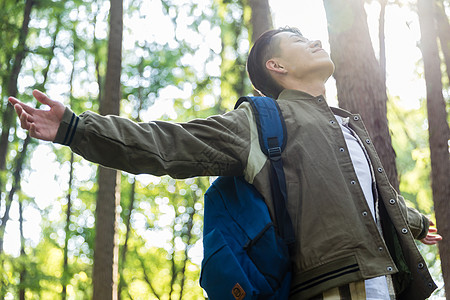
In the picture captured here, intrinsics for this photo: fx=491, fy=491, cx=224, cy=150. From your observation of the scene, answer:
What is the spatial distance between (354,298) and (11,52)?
10.5m

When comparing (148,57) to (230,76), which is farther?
(148,57)

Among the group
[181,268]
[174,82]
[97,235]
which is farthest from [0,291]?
[181,268]

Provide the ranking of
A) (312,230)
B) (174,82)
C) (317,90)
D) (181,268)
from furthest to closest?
(181,268) < (174,82) < (317,90) < (312,230)

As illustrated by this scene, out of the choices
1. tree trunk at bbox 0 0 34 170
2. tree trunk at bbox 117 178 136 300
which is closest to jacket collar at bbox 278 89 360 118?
tree trunk at bbox 0 0 34 170

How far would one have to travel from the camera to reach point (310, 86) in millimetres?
2863

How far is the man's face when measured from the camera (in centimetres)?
285

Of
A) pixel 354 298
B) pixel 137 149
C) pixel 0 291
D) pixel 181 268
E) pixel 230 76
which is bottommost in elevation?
pixel 181 268

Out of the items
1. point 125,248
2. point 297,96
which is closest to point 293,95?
point 297,96

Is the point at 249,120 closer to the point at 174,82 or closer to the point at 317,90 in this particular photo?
the point at 317,90

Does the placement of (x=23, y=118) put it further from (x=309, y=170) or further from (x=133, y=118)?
(x=133, y=118)

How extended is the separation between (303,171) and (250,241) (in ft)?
1.40

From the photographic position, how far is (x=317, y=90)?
9.34 feet

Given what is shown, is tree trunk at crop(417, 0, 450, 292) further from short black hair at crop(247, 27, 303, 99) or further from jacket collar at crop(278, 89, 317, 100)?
jacket collar at crop(278, 89, 317, 100)

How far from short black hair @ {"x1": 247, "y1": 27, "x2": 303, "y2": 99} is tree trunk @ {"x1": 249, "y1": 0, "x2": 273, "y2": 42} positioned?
→ 3.80 meters
